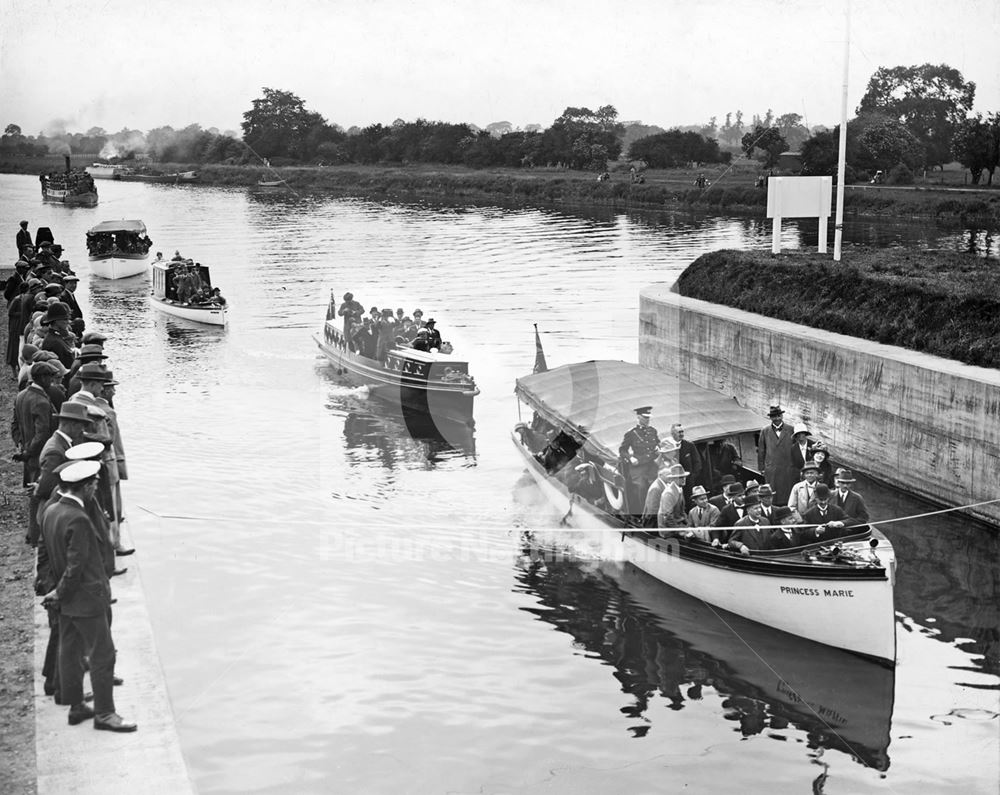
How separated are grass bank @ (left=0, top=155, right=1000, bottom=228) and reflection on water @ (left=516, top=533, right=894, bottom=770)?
6182 centimetres

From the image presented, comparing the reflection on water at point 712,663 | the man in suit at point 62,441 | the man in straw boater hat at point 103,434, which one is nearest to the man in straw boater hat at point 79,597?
the man in suit at point 62,441

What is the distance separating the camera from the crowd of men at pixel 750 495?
16.3m

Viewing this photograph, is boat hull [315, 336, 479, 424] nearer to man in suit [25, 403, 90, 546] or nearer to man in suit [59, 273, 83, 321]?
man in suit [59, 273, 83, 321]

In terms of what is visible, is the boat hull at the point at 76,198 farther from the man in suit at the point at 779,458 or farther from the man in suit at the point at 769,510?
the man in suit at the point at 769,510

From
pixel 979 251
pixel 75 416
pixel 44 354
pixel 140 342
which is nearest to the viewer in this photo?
pixel 75 416

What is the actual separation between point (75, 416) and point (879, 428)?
16.6m

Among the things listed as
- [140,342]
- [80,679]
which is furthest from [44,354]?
[140,342]

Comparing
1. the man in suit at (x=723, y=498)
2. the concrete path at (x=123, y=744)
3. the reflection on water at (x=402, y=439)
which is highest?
the man in suit at (x=723, y=498)

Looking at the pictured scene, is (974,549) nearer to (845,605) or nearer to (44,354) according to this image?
(845,605)

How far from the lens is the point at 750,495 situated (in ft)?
54.2

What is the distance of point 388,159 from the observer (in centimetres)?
14162

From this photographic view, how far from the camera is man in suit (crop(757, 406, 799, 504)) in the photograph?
18.0 m

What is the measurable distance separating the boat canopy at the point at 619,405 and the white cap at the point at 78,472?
33.7ft

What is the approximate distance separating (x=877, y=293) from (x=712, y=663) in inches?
513
